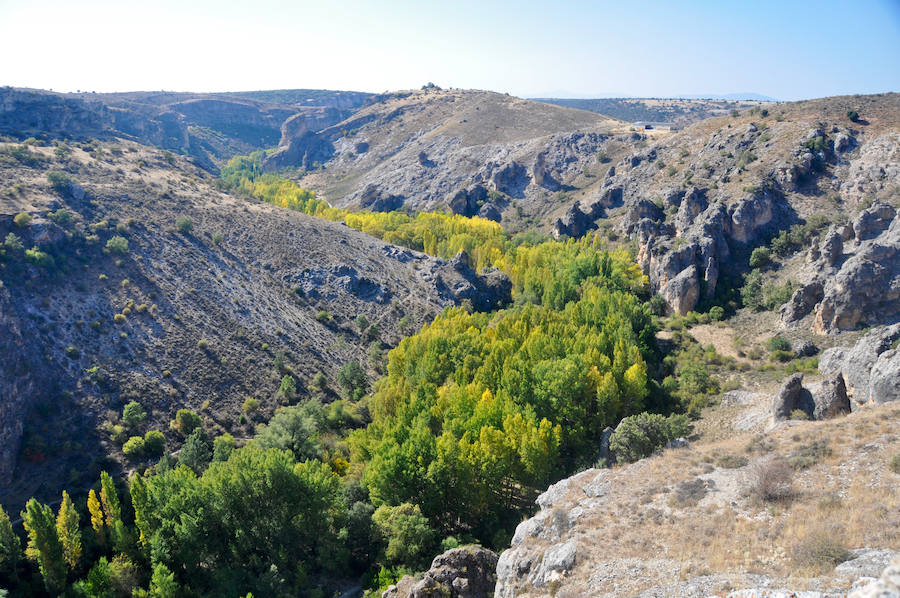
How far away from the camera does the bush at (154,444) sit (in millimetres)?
52656

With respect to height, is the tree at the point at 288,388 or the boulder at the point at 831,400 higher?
the boulder at the point at 831,400

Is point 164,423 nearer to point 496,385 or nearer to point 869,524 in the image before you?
point 496,385

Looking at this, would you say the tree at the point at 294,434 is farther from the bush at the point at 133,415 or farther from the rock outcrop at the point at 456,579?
the rock outcrop at the point at 456,579

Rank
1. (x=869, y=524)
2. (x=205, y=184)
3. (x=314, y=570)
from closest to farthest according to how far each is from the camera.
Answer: (x=869, y=524) < (x=314, y=570) < (x=205, y=184)

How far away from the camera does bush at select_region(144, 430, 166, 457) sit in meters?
52.7

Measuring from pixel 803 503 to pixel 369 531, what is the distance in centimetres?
2974

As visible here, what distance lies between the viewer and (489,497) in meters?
40.9

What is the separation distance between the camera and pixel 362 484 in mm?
42938

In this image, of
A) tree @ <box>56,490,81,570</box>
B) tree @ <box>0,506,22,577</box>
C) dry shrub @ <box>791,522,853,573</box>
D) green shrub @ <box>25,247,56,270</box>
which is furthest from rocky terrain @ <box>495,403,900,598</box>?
green shrub @ <box>25,247,56,270</box>

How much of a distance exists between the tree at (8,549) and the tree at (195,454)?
13.1m

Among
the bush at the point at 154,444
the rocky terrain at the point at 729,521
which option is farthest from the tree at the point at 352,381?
the rocky terrain at the point at 729,521

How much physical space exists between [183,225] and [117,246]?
13542mm

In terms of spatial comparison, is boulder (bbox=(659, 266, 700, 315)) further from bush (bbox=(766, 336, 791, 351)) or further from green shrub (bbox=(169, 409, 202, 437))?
green shrub (bbox=(169, 409, 202, 437))

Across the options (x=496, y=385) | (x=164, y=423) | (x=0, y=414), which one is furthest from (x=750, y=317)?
(x=0, y=414)
